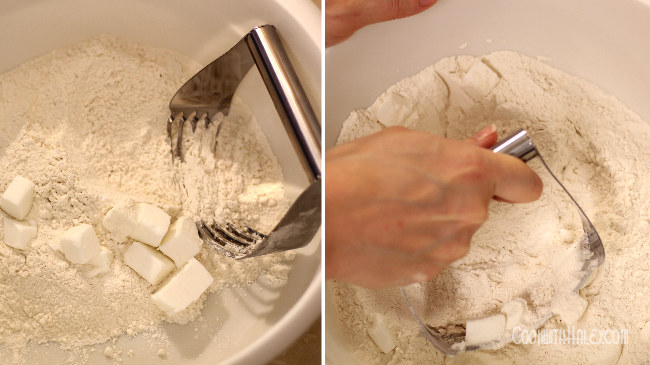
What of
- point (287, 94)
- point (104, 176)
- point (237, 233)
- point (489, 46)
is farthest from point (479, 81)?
point (104, 176)

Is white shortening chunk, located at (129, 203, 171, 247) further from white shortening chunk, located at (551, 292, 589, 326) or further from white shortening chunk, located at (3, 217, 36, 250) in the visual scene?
white shortening chunk, located at (551, 292, 589, 326)

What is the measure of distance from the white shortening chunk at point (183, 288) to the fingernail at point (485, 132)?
327 millimetres

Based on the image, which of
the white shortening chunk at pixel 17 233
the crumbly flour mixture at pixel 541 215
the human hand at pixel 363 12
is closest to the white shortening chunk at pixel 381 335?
the crumbly flour mixture at pixel 541 215

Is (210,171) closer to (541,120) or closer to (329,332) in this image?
(329,332)

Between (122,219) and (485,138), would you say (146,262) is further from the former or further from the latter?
(485,138)

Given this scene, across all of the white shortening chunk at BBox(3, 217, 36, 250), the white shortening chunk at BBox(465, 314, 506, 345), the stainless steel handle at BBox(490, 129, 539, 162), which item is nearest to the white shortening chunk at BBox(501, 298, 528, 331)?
the white shortening chunk at BBox(465, 314, 506, 345)

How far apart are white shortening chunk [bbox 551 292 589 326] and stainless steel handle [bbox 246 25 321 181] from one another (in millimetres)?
229

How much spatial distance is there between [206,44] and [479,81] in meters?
0.31

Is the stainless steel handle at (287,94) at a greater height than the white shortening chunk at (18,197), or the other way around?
Answer: the stainless steel handle at (287,94)

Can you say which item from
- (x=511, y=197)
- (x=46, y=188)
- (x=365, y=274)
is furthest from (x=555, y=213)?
(x=46, y=188)

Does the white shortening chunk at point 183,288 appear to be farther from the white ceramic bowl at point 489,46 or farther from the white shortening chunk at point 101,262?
the white ceramic bowl at point 489,46

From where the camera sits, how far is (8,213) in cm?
57

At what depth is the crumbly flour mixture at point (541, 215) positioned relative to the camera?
44 centimetres

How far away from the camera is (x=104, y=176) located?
59 cm
